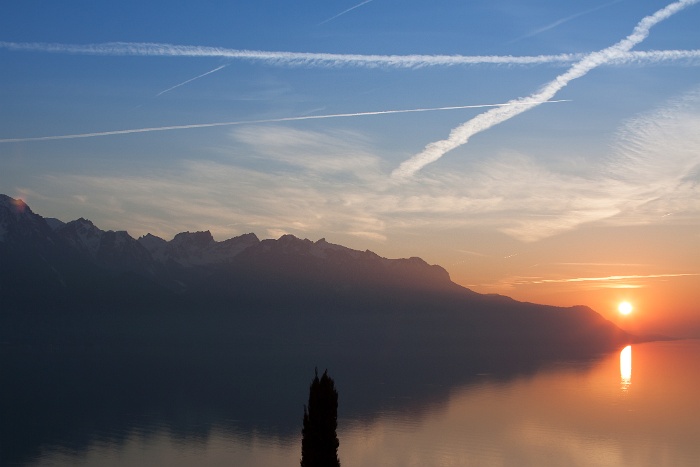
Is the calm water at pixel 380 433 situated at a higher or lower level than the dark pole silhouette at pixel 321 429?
lower

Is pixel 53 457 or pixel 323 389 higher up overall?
pixel 323 389

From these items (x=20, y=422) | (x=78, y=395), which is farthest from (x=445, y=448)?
(x=78, y=395)

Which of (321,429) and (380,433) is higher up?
(321,429)

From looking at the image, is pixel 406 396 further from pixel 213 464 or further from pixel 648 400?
pixel 213 464

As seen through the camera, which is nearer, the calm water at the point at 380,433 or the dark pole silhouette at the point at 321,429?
the dark pole silhouette at the point at 321,429

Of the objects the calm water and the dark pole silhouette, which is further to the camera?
the calm water

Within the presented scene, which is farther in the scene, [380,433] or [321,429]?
[380,433]

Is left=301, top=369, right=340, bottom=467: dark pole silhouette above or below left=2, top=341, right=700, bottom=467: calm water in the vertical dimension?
above

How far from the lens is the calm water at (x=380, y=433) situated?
112062mm

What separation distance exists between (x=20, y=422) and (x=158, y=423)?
80.6 feet

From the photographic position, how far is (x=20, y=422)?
144m

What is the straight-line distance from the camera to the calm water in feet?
368

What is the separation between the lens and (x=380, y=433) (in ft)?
443

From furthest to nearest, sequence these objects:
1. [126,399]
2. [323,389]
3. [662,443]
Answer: [126,399], [662,443], [323,389]
